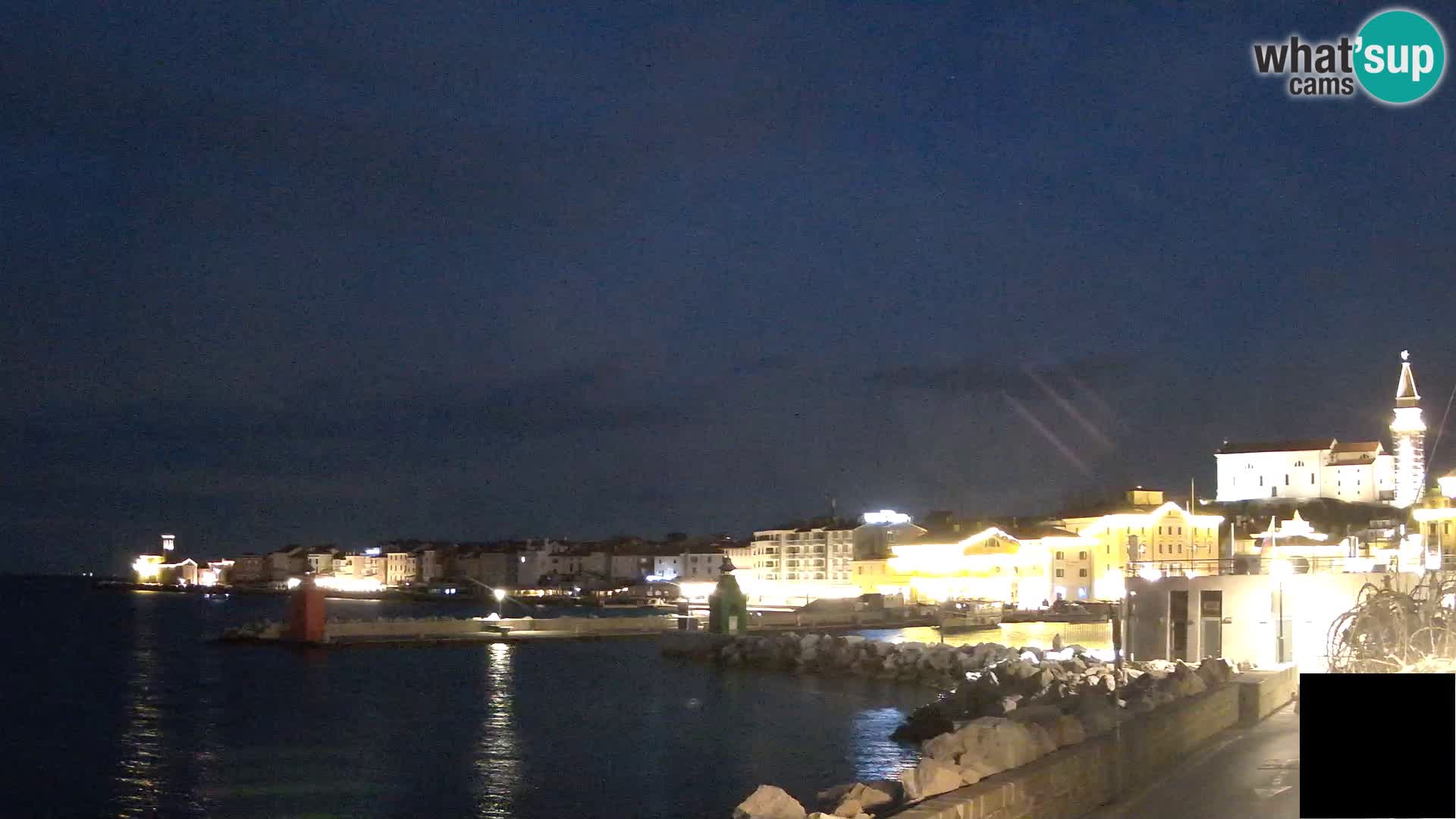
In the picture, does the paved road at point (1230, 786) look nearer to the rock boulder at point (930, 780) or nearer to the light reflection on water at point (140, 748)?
the rock boulder at point (930, 780)

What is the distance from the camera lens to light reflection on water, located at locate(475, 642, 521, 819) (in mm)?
21562

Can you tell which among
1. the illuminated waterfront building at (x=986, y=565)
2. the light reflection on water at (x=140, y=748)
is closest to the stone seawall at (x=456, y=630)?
the light reflection on water at (x=140, y=748)

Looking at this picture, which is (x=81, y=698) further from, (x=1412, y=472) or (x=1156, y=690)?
(x=1412, y=472)

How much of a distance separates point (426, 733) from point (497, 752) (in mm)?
3483

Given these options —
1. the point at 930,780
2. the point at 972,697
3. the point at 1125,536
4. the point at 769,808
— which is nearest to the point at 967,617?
the point at 1125,536

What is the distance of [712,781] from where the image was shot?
23625 mm

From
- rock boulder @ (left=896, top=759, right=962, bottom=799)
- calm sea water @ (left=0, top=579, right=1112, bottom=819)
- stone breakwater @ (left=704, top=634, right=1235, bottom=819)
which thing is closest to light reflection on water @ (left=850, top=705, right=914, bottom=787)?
calm sea water @ (left=0, top=579, right=1112, bottom=819)

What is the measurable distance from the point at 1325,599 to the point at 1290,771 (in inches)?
467

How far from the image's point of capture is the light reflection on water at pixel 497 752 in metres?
21.6

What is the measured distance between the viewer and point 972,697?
96.6 ft

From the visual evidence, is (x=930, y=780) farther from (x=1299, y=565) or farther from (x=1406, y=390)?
(x=1406, y=390)

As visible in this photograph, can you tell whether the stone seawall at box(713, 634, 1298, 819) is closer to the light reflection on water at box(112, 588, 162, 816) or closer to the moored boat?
the light reflection on water at box(112, 588, 162, 816)

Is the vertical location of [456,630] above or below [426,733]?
below

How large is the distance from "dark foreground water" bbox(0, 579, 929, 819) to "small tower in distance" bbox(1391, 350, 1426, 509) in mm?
71886
